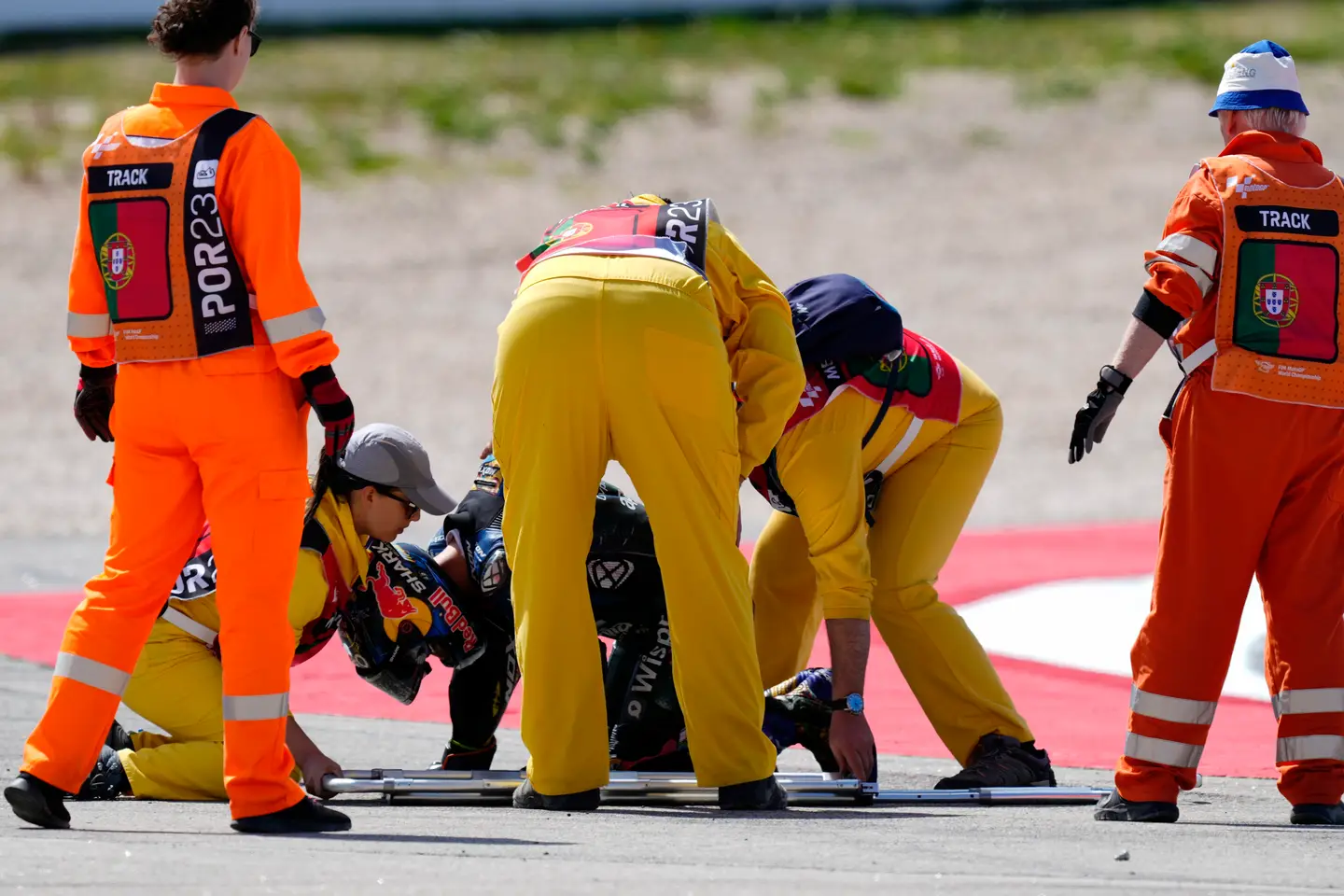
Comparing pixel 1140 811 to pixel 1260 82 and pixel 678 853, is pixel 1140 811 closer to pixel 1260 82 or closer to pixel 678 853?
pixel 678 853

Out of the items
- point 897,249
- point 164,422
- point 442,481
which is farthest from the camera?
point 897,249

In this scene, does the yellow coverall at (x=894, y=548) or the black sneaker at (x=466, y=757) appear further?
the black sneaker at (x=466, y=757)

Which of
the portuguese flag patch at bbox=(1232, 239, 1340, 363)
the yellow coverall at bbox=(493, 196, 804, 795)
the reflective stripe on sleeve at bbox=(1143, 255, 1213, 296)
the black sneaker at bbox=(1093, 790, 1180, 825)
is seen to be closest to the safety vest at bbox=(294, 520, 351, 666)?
the yellow coverall at bbox=(493, 196, 804, 795)

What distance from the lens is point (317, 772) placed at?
5480 millimetres

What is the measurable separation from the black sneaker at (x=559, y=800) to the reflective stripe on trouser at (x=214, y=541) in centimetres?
67

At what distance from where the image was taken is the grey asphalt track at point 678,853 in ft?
12.7

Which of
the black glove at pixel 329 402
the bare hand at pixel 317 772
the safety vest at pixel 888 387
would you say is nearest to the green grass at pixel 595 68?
the safety vest at pixel 888 387

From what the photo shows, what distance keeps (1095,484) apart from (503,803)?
37.9 feet

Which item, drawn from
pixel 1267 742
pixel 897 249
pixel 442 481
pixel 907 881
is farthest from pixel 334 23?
pixel 907 881

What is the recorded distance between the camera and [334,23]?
31.0m

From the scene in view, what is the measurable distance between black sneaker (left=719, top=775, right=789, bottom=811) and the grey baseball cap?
1229 millimetres

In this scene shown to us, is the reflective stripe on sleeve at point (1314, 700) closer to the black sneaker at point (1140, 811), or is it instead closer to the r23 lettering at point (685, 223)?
the black sneaker at point (1140, 811)

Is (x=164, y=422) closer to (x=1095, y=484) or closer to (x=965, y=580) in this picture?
(x=965, y=580)

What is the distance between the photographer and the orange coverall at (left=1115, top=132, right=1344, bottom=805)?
505 cm
